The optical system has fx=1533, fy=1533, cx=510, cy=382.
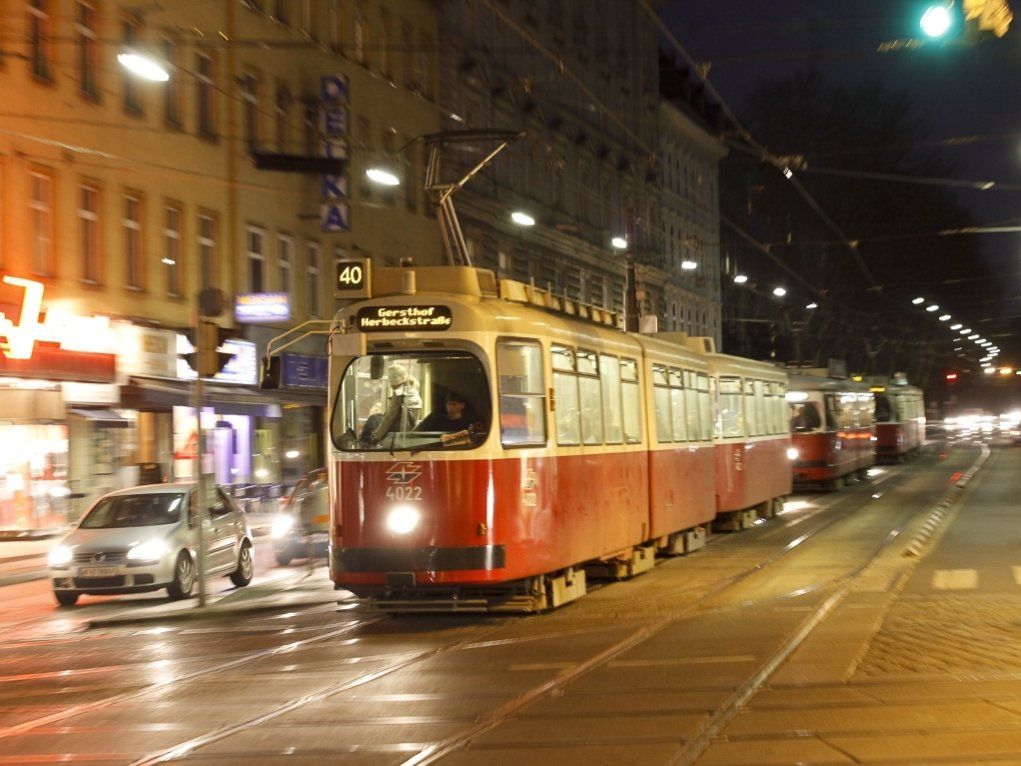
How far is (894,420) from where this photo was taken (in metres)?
58.4

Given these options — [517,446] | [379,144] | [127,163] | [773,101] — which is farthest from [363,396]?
[773,101]

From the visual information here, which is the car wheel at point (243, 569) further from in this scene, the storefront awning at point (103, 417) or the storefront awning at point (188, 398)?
the storefront awning at point (103, 417)

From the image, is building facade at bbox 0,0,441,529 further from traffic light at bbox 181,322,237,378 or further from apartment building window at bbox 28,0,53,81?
traffic light at bbox 181,322,237,378

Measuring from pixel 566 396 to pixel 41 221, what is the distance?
1558 centimetres

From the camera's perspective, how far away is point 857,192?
225 ft

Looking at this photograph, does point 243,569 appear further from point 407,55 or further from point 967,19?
point 407,55

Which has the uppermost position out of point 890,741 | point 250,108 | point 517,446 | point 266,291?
point 250,108

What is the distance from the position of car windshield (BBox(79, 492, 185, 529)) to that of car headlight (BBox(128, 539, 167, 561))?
66cm

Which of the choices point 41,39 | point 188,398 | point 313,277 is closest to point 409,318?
point 41,39

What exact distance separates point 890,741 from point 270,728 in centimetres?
362

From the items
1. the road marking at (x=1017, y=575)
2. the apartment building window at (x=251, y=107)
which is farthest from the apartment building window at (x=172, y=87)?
the road marking at (x=1017, y=575)

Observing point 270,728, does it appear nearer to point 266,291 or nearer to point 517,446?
point 517,446

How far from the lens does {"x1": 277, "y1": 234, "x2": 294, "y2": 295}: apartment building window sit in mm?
37281

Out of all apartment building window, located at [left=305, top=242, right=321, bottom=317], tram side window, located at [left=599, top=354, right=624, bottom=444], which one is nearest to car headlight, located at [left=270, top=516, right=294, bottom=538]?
tram side window, located at [left=599, top=354, right=624, bottom=444]
